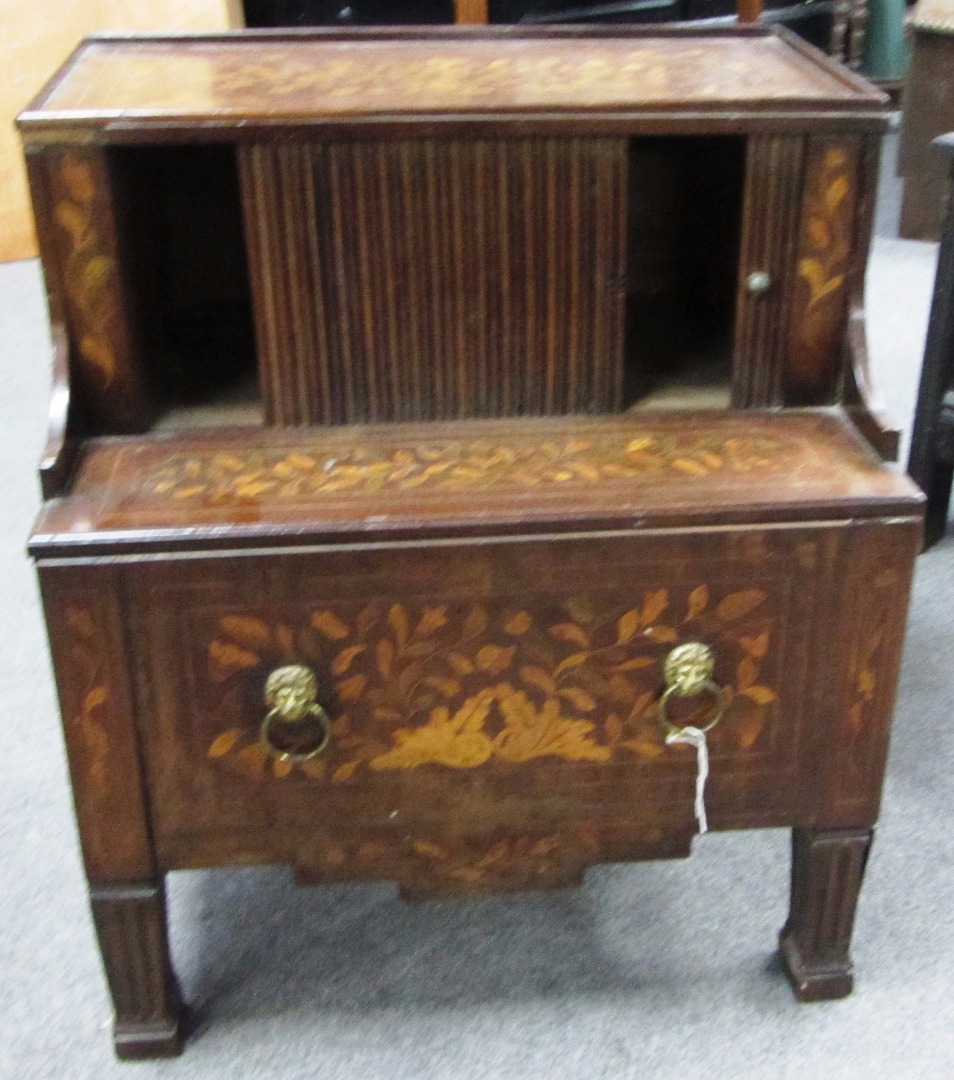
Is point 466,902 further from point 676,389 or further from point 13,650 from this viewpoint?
point 13,650

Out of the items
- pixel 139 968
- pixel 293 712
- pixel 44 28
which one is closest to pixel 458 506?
pixel 293 712

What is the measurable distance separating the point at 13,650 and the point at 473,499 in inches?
38.3

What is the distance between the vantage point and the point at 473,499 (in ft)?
3.18

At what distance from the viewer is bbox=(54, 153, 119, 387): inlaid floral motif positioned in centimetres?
99

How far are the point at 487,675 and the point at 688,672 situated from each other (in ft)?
0.49

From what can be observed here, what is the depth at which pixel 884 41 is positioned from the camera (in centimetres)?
344

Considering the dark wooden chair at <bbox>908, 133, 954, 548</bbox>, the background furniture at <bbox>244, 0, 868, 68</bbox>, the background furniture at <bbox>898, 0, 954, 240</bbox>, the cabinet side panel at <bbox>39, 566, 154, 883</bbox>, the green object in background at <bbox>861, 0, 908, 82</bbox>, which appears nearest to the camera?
the cabinet side panel at <bbox>39, 566, 154, 883</bbox>

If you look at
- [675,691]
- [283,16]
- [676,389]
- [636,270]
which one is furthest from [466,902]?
[283,16]

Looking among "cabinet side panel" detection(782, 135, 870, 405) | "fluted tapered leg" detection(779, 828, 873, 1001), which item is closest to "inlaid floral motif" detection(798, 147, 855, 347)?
"cabinet side panel" detection(782, 135, 870, 405)

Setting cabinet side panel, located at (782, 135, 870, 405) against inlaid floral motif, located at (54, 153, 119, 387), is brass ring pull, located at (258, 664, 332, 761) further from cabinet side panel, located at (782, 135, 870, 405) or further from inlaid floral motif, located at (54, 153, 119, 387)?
cabinet side panel, located at (782, 135, 870, 405)

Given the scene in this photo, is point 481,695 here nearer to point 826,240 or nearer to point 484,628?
point 484,628

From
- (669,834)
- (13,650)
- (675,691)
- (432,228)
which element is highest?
(432,228)

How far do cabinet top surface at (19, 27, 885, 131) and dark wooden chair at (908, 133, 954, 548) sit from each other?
1.85 ft

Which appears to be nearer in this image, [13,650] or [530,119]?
[530,119]
